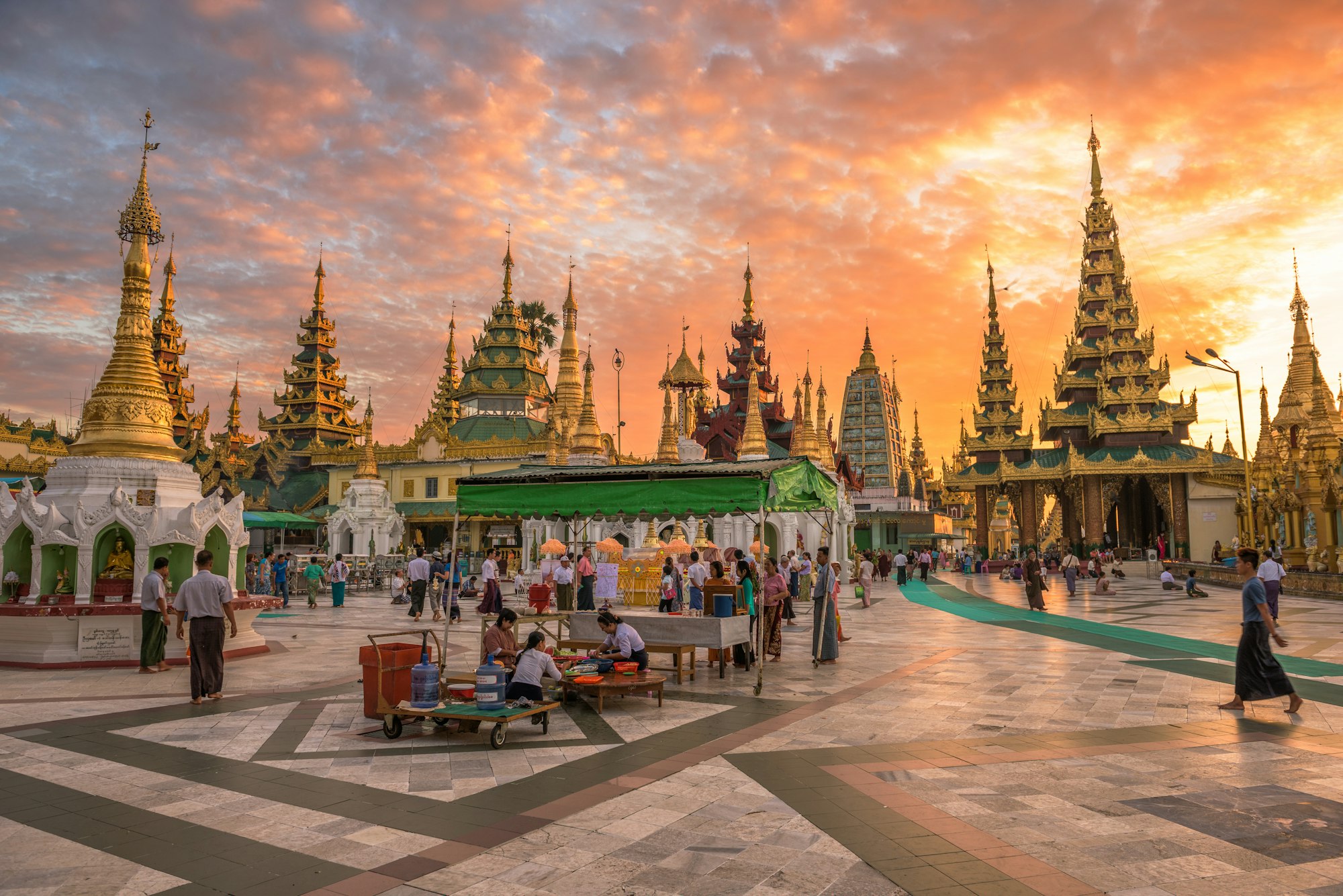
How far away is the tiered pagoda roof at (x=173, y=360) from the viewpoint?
57.0m

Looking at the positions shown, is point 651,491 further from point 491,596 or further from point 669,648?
point 491,596

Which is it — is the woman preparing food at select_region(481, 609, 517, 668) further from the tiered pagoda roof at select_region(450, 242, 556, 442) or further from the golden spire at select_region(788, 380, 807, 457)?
the tiered pagoda roof at select_region(450, 242, 556, 442)

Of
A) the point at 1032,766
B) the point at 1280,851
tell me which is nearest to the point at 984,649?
the point at 1032,766

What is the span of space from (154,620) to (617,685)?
24.1 feet

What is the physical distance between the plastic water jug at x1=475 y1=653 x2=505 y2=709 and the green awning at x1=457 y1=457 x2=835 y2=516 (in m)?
4.60

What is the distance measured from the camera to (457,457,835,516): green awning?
12.0 m

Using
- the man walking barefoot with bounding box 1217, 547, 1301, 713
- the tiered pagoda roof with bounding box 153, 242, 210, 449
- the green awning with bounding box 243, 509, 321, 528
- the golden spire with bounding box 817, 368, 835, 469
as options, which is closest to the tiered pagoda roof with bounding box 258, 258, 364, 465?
the tiered pagoda roof with bounding box 153, 242, 210, 449

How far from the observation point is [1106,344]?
49469 mm

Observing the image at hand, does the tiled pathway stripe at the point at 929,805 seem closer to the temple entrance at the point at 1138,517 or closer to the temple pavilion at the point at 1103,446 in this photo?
the temple pavilion at the point at 1103,446

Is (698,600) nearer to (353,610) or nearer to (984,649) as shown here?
(984,649)

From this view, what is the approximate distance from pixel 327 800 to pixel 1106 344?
51961 millimetres

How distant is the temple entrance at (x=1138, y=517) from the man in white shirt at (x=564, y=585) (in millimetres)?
42325

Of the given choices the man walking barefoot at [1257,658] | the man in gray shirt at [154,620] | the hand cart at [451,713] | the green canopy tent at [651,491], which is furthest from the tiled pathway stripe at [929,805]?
the man in gray shirt at [154,620]

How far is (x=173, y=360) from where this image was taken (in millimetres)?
58062
